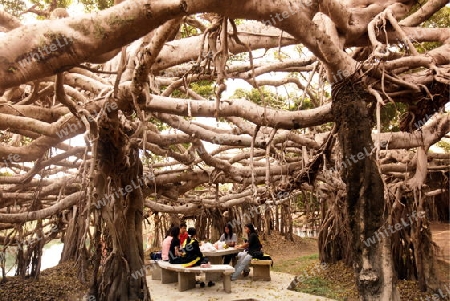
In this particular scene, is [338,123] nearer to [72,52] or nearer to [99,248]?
[72,52]

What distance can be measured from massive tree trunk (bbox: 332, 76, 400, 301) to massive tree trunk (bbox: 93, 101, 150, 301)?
97.0 inches

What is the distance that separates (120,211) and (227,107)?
2.21 meters

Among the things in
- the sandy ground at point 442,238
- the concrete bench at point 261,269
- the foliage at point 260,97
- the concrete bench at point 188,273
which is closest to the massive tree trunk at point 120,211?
the concrete bench at point 188,273

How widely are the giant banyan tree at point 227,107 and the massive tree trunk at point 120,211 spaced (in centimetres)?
2

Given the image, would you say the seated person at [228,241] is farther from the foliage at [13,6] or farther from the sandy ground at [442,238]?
the foliage at [13,6]

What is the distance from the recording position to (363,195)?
322cm

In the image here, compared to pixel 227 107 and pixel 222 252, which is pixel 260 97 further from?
pixel 227 107

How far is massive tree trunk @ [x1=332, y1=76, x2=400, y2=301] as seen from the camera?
308cm

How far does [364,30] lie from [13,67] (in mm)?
3475

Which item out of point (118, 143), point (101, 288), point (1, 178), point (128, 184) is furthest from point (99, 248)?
point (1, 178)

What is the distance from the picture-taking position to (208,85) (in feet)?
25.5

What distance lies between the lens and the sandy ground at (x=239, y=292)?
555 centimetres

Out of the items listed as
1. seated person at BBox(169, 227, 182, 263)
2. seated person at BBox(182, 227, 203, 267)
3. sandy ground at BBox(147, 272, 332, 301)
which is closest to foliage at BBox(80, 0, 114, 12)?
seated person at BBox(169, 227, 182, 263)

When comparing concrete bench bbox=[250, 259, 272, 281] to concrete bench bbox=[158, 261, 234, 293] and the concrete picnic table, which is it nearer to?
the concrete picnic table
